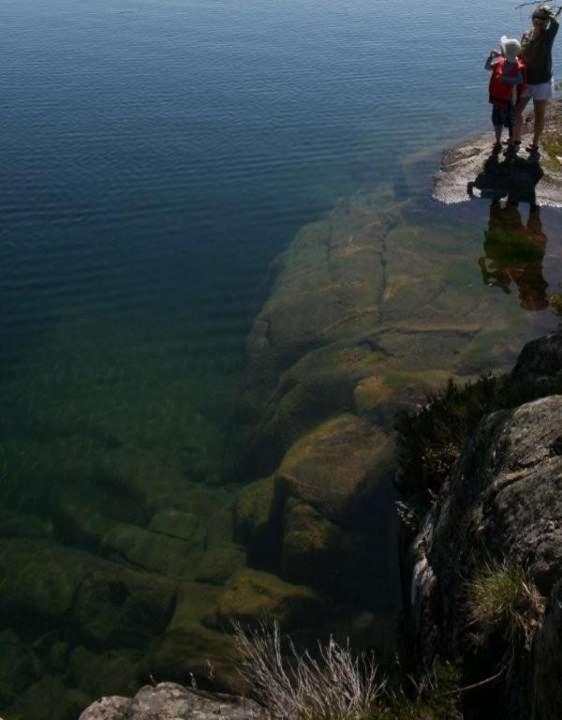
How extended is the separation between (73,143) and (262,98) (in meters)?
9.51

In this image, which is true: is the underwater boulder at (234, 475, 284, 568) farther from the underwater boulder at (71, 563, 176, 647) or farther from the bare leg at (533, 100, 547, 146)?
the bare leg at (533, 100, 547, 146)

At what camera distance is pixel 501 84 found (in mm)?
17922

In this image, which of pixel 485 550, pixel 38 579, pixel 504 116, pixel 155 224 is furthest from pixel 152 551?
pixel 504 116

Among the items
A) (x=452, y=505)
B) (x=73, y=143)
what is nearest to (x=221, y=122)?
(x=73, y=143)

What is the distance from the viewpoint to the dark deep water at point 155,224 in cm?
1409

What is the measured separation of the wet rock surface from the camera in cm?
1947

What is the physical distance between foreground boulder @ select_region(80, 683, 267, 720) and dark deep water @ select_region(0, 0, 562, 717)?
8.83ft

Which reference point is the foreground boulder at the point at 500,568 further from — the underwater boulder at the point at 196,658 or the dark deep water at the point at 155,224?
the dark deep water at the point at 155,224

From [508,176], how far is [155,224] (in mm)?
10687

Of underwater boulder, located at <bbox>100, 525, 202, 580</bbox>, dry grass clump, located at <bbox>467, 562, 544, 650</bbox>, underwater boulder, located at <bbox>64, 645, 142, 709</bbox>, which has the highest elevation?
dry grass clump, located at <bbox>467, 562, 544, 650</bbox>

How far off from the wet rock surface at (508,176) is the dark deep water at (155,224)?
2.98 feet

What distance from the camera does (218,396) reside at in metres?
16.1

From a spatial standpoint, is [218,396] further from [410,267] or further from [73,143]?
[73,143]

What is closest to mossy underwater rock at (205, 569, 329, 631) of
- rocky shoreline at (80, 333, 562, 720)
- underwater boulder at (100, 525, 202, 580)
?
underwater boulder at (100, 525, 202, 580)
